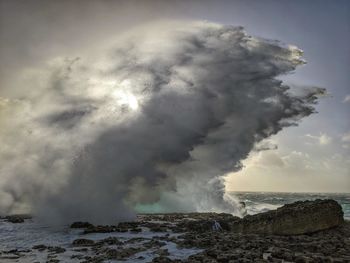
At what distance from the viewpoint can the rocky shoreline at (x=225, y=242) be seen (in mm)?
12383

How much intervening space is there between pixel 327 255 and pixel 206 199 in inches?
1051

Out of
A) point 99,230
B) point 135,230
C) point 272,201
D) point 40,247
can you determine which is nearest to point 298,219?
point 135,230

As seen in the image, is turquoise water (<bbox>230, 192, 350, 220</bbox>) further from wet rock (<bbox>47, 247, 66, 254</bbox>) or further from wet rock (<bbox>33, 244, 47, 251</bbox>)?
wet rock (<bbox>33, 244, 47, 251</bbox>)

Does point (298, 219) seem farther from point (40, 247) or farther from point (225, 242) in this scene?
point (40, 247)

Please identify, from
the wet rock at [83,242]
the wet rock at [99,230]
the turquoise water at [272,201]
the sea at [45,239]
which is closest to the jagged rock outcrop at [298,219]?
the sea at [45,239]

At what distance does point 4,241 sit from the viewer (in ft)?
55.2

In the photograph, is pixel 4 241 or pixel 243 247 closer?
pixel 243 247

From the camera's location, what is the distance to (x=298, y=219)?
17.7m

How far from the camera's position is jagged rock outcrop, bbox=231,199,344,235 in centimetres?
1767

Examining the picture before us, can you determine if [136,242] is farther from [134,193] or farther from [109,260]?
[134,193]

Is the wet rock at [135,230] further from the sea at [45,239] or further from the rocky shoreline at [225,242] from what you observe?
the sea at [45,239]

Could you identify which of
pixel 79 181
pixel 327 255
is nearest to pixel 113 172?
pixel 79 181

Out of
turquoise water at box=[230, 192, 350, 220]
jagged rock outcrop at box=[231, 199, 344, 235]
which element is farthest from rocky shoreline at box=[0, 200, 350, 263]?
turquoise water at box=[230, 192, 350, 220]

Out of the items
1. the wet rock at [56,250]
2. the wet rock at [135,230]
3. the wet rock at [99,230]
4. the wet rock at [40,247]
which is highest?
the wet rock at [99,230]
